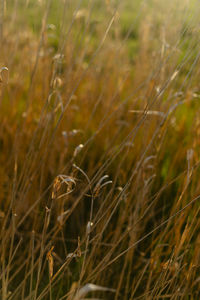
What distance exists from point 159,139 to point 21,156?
0.58 meters

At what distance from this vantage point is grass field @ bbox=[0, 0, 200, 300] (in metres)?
0.83

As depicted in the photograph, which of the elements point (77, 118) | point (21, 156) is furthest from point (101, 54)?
point (21, 156)

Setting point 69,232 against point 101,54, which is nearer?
point 69,232

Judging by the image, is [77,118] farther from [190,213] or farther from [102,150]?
[190,213]

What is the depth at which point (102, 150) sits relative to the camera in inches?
63.6

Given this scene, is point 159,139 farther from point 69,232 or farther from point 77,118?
point 77,118

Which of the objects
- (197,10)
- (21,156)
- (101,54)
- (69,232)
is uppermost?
(197,10)

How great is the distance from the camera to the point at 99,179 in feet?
3.47

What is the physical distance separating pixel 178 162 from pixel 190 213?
14.7 inches

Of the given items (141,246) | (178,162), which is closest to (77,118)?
(178,162)

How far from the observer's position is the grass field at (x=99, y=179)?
828 millimetres

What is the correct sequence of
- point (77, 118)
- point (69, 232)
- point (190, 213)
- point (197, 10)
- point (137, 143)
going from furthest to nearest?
point (77, 118), point (137, 143), point (69, 232), point (190, 213), point (197, 10)

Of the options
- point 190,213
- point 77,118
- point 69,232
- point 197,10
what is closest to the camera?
point 197,10

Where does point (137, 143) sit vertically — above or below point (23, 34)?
below
